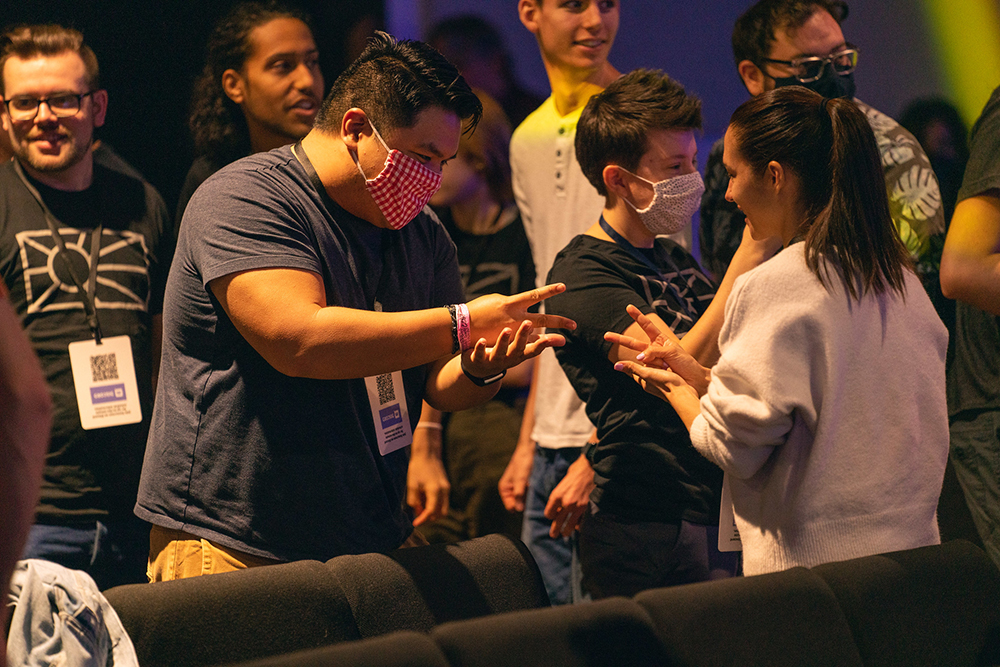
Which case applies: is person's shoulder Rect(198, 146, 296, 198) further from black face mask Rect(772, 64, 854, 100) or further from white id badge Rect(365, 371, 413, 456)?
black face mask Rect(772, 64, 854, 100)

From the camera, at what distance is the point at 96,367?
Result: 278cm

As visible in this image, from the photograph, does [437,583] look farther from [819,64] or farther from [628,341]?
[819,64]

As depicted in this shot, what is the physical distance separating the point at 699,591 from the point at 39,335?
199 centimetres

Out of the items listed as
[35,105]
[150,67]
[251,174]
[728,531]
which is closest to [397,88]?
[251,174]

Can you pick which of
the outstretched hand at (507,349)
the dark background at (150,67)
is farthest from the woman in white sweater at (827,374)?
the dark background at (150,67)

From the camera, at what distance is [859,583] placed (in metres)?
1.72

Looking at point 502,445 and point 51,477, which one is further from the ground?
point 51,477

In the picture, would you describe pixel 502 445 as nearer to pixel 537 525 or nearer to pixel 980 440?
pixel 537 525

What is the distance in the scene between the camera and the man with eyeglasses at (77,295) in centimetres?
273

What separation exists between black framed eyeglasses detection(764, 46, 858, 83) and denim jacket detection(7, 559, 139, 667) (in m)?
2.28

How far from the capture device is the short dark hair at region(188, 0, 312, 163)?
318 centimetres

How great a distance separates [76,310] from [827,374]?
2034 millimetres

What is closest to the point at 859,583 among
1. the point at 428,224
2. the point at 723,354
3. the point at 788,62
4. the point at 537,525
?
the point at 723,354

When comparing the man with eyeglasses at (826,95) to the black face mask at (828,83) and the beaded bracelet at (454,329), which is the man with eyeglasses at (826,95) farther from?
the beaded bracelet at (454,329)
